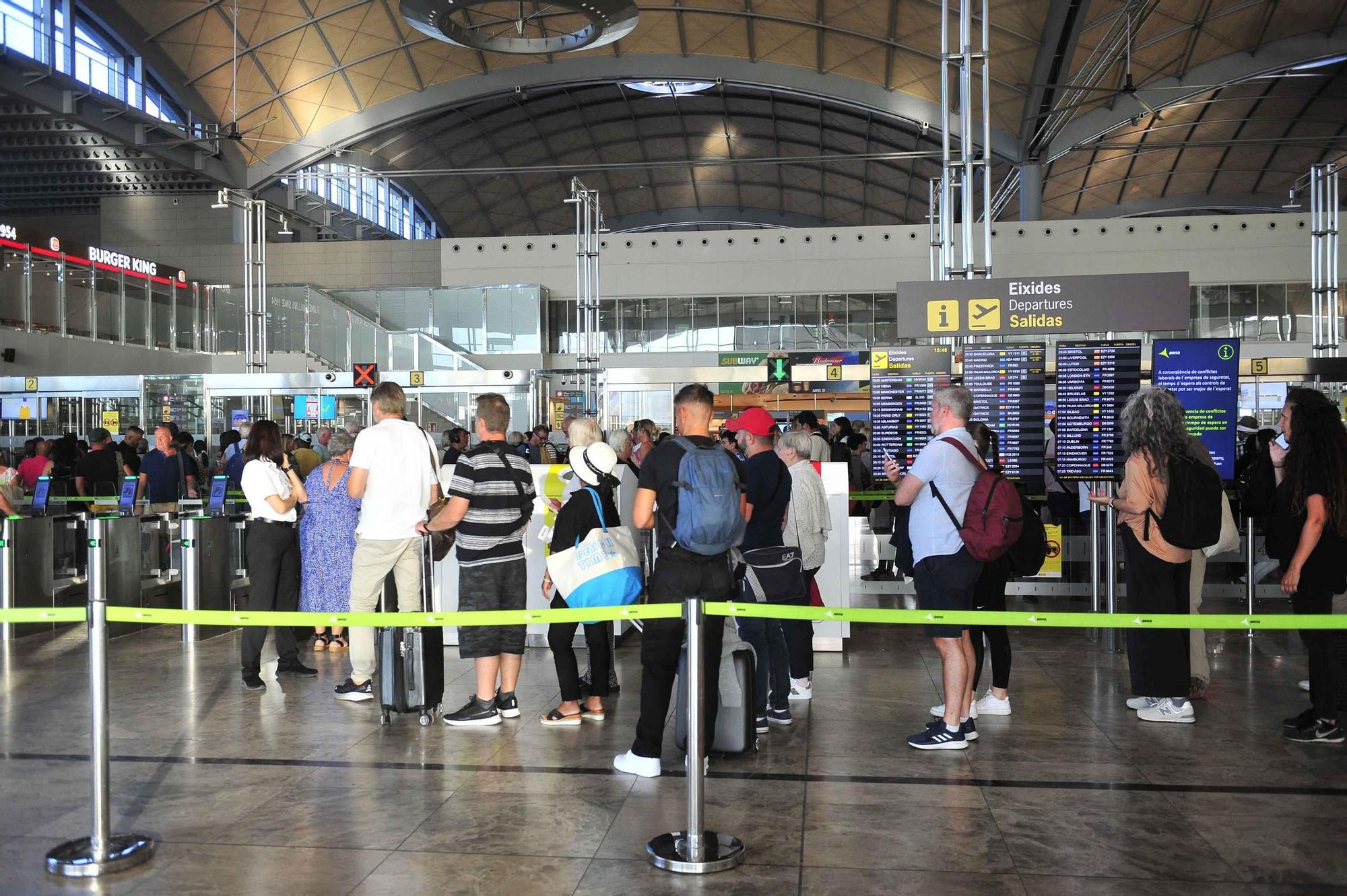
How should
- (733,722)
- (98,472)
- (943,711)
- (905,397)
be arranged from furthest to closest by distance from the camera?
(98,472) → (905,397) → (943,711) → (733,722)

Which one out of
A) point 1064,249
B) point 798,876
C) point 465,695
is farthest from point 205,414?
point 1064,249

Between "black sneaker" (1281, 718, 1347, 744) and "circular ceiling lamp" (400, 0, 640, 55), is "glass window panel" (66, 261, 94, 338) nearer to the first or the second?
"circular ceiling lamp" (400, 0, 640, 55)

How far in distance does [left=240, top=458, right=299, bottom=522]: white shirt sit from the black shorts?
3.87 m

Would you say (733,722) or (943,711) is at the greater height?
(733,722)

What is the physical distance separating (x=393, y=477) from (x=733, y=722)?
88.2 inches

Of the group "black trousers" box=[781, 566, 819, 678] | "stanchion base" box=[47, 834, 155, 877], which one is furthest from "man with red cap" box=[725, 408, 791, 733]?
"stanchion base" box=[47, 834, 155, 877]

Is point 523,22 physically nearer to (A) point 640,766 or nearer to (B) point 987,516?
(B) point 987,516

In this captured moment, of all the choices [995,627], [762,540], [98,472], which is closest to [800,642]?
[762,540]

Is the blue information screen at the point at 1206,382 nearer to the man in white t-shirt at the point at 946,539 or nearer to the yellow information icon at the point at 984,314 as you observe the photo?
the yellow information icon at the point at 984,314

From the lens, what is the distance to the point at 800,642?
20.9 feet

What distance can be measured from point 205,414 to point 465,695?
50.9 feet

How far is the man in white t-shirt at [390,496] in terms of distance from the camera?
6.04 meters

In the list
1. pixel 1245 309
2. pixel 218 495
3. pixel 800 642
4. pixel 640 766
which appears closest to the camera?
pixel 640 766

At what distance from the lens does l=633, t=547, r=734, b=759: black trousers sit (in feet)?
15.9
